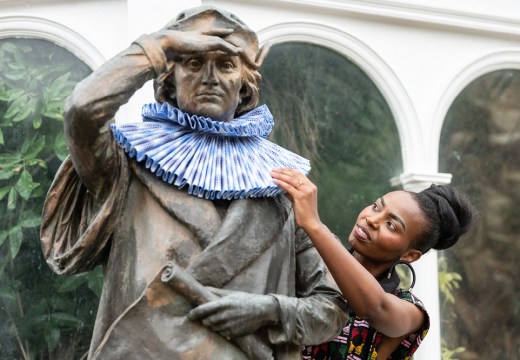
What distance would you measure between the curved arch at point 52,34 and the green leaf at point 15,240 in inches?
37.6

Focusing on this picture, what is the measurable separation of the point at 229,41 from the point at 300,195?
1.40 ft

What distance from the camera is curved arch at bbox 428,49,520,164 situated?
5.99 metres

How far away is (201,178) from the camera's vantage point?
2.51m

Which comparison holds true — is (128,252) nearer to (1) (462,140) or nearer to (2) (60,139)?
(2) (60,139)

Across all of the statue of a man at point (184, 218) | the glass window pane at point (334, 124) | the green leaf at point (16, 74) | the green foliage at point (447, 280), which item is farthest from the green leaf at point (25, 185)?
the statue of a man at point (184, 218)

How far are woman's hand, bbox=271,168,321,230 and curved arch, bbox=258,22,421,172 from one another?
3291 mm

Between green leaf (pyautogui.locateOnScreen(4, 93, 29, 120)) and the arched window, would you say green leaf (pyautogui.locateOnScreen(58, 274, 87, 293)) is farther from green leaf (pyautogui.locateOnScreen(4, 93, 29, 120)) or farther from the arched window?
the arched window

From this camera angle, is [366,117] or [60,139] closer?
[60,139]

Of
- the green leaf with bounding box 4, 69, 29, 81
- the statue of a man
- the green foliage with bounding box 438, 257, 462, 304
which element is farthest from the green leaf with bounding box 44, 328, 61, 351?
the statue of a man

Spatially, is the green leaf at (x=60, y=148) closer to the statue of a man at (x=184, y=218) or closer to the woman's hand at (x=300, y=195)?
the statue of a man at (x=184, y=218)

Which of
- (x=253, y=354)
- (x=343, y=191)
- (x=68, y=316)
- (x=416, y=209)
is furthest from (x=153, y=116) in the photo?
(x=343, y=191)

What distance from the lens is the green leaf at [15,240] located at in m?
5.31

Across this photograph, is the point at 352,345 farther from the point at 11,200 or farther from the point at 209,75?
the point at 11,200

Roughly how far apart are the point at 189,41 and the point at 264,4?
3284 mm
